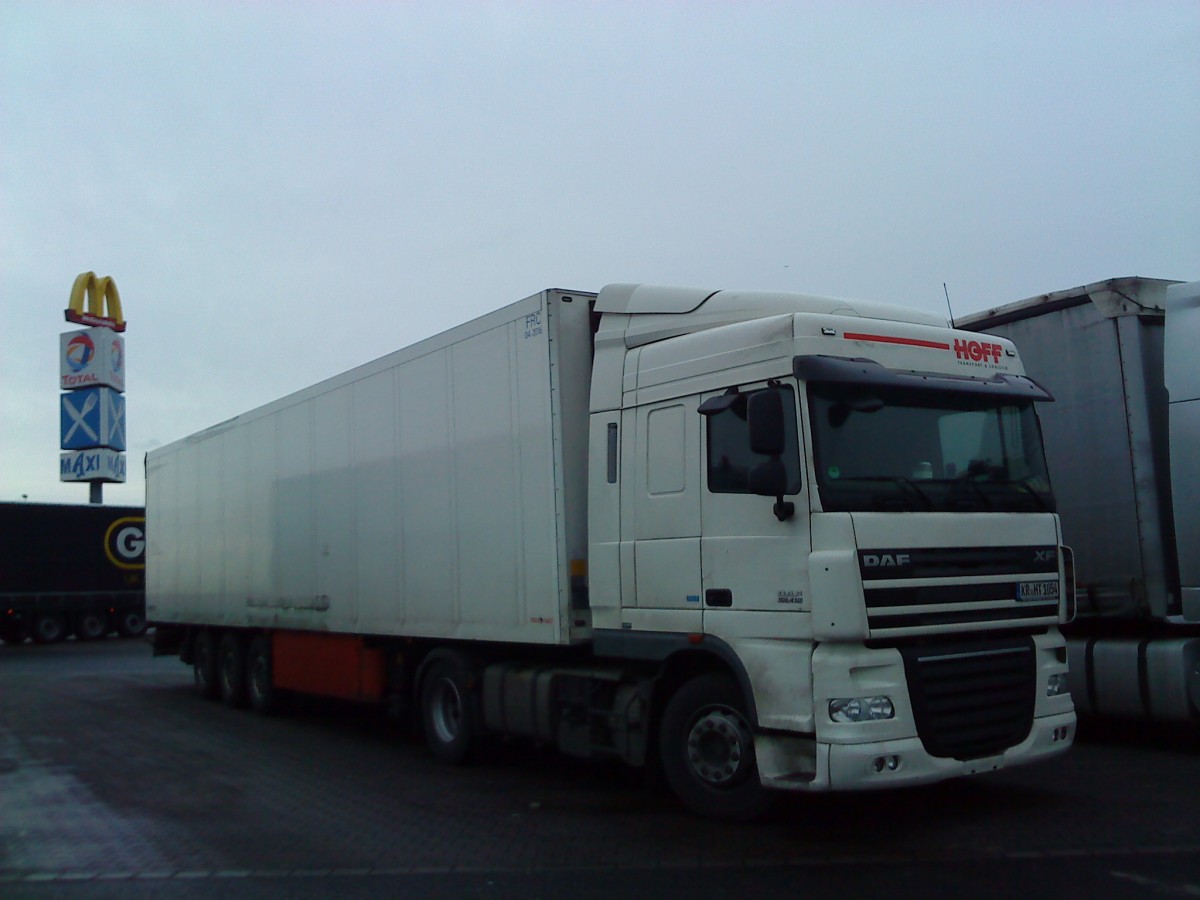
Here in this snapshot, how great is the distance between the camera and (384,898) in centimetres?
601

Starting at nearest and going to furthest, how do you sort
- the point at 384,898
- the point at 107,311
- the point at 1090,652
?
1. the point at 384,898
2. the point at 1090,652
3. the point at 107,311

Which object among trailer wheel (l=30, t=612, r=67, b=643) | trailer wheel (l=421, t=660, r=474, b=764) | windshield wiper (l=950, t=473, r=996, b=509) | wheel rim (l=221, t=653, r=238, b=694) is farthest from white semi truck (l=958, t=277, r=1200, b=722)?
trailer wheel (l=30, t=612, r=67, b=643)

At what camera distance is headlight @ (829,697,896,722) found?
634 centimetres

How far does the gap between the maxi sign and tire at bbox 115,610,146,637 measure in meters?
8.38

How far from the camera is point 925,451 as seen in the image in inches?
277

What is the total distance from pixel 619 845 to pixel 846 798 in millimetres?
2015

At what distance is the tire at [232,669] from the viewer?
15258 mm

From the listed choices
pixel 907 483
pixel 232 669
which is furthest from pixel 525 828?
pixel 232 669

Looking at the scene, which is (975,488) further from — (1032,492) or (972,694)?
(972,694)

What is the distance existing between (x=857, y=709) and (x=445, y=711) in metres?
5.00

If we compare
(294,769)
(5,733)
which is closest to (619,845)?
(294,769)

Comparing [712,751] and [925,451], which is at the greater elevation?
[925,451]

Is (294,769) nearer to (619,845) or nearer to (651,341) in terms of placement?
(619,845)

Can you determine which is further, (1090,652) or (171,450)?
(171,450)
